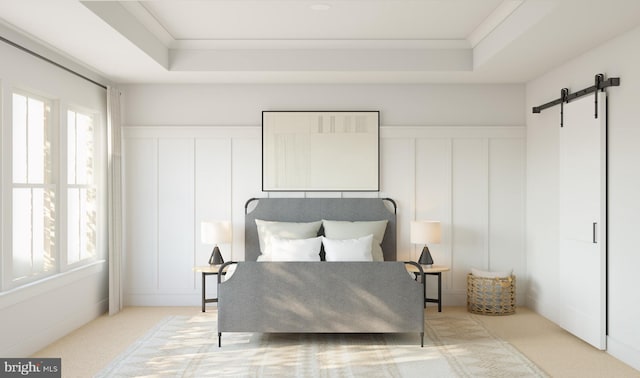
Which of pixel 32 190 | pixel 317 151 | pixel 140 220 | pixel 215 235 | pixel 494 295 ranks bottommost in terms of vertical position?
pixel 494 295

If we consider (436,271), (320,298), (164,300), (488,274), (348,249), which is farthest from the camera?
(164,300)

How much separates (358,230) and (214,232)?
149 cm

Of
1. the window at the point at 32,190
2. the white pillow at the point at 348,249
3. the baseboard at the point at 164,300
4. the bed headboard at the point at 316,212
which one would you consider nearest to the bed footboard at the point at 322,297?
the white pillow at the point at 348,249

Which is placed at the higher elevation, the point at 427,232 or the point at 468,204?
the point at 468,204

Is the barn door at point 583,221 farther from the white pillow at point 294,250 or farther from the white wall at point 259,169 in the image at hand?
the white pillow at point 294,250

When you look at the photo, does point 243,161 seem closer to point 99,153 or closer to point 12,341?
point 99,153

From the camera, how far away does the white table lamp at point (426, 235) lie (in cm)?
593

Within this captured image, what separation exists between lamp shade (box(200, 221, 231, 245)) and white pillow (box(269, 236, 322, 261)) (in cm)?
60

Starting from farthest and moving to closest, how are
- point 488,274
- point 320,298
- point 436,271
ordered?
1. point 488,274
2. point 436,271
3. point 320,298

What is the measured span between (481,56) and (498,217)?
1.91 meters

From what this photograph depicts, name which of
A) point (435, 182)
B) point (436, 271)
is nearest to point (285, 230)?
point (436, 271)

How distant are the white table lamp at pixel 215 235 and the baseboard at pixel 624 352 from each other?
3.63 m

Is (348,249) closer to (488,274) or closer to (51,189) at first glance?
(488,274)

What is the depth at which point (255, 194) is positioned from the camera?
6414mm
